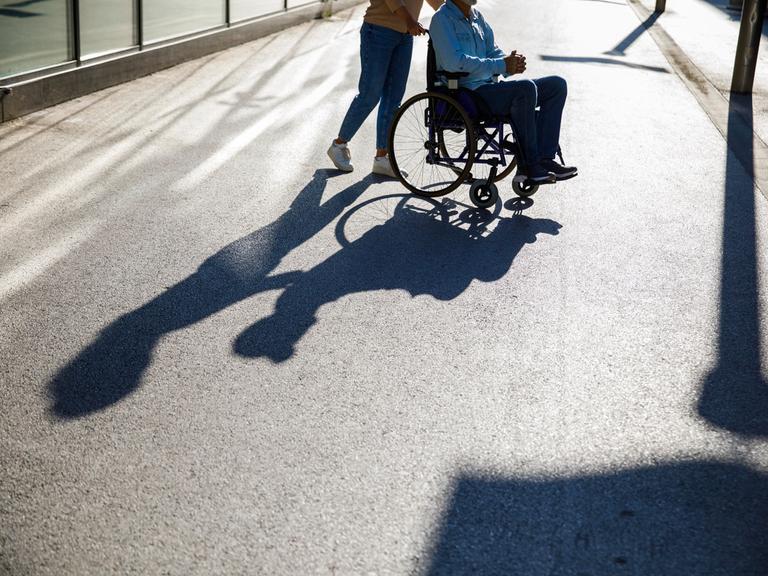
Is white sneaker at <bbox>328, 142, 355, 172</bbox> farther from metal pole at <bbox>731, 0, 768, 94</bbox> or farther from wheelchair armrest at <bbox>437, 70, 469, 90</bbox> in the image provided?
metal pole at <bbox>731, 0, 768, 94</bbox>

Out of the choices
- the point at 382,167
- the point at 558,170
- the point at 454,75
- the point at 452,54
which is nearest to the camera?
the point at 452,54

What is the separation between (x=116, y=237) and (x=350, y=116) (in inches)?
97.7

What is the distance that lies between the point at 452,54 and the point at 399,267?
68.9 inches

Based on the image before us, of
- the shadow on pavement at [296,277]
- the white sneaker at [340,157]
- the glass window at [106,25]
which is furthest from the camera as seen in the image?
the glass window at [106,25]

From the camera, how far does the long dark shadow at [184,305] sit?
4.70 meters

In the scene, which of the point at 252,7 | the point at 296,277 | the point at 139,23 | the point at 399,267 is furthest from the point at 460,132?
the point at 252,7

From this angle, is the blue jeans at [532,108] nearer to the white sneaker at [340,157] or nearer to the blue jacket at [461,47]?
the blue jacket at [461,47]

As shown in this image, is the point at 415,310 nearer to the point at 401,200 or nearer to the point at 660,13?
the point at 401,200

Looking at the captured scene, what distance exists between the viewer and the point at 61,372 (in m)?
4.84

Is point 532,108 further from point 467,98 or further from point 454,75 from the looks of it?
point 454,75

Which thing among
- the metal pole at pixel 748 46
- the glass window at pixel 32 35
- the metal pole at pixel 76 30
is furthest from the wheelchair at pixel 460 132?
the metal pole at pixel 748 46

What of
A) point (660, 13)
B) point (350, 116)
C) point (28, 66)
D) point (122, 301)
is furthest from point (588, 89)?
point (660, 13)

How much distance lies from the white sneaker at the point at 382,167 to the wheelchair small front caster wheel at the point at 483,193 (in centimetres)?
94

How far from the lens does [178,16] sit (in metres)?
13.4
